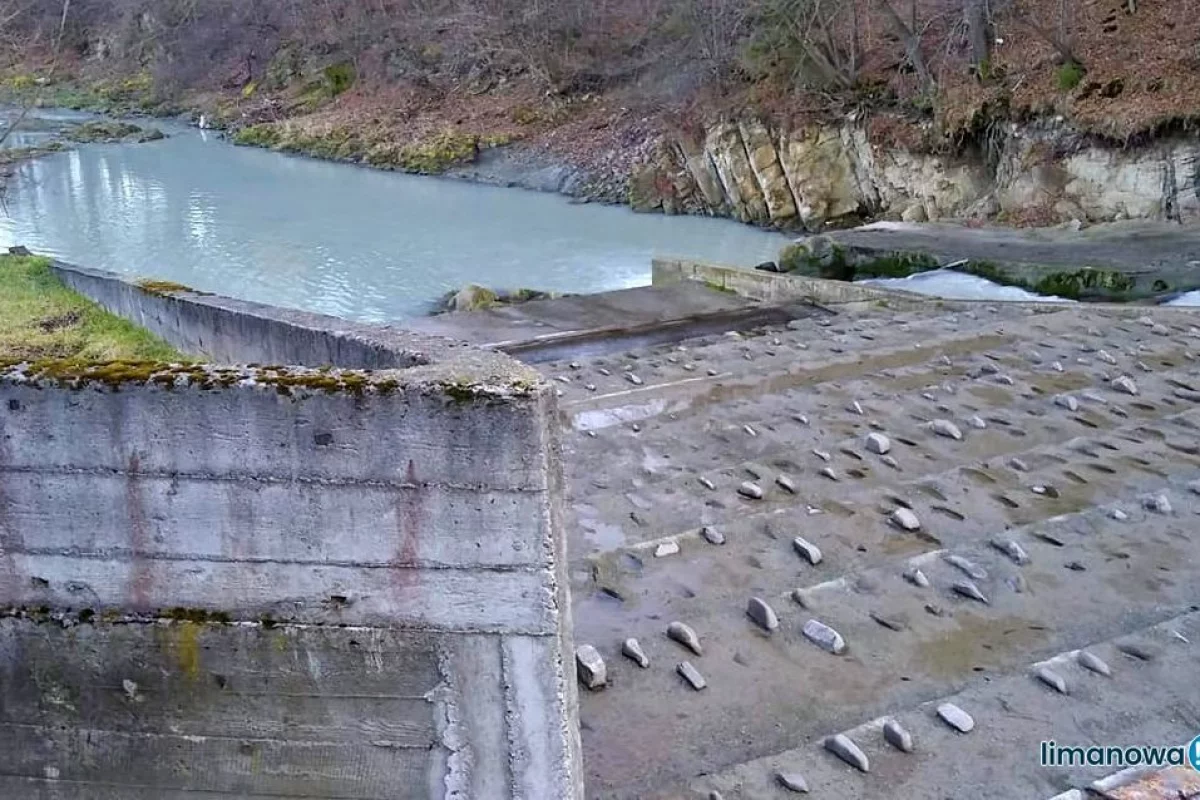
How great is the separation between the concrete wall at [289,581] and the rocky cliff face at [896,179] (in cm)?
1763

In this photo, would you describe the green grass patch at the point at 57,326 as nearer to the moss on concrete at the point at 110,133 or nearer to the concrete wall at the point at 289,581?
the concrete wall at the point at 289,581

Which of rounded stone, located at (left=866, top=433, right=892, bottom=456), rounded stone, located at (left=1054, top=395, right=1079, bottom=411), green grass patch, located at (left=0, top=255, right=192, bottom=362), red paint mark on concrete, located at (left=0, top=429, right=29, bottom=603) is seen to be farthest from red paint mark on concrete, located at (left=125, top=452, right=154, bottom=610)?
rounded stone, located at (left=1054, top=395, right=1079, bottom=411)

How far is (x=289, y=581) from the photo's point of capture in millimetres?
3041

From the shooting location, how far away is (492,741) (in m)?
3.10

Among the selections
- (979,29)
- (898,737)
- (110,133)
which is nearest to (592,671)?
(898,737)

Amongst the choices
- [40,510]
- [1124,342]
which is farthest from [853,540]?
[1124,342]

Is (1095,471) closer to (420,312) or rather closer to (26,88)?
(420,312)

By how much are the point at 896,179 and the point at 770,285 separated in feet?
38.7

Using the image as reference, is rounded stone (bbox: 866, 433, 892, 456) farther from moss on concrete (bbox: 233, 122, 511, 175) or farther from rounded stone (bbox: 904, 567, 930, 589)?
moss on concrete (bbox: 233, 122, 511, 175)

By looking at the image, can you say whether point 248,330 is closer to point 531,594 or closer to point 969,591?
point 531,594

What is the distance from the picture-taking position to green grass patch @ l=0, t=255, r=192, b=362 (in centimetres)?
1004

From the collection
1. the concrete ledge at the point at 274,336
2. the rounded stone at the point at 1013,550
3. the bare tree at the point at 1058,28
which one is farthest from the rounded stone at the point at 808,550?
the bare tree at the point at 1058,28

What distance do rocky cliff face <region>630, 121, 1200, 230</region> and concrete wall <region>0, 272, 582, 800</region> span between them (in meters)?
17.6

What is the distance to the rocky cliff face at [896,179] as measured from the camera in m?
18.4
